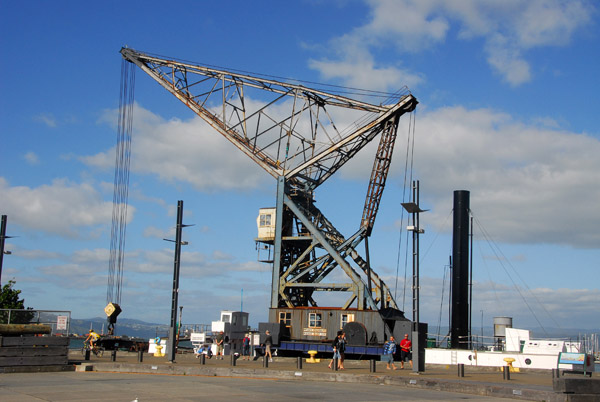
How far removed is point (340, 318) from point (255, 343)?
11.9 m

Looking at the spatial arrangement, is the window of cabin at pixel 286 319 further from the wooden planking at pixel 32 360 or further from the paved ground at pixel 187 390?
the paved ground at pixel 187 390

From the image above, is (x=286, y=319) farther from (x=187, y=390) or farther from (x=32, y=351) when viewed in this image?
(x=187, y=390)

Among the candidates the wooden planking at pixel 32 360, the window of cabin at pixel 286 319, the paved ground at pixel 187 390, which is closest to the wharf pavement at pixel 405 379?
the paved ground at pixel 187 390

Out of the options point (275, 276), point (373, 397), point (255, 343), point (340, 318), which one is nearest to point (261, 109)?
point (275, 276)

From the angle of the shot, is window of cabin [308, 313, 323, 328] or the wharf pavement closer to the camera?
the wharf pavement

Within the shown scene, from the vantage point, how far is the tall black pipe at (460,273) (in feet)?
151

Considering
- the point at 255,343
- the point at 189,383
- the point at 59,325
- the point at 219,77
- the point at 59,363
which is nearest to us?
the point at 189,383

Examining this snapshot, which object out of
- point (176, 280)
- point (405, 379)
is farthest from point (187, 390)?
point (176, 280)

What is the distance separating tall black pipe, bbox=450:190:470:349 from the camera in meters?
46.0

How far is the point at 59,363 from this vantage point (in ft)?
98.5

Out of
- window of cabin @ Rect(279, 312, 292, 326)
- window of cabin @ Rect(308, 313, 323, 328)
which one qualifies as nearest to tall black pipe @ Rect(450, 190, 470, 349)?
window of cabin @ Rect(308, 313, 323, 328)

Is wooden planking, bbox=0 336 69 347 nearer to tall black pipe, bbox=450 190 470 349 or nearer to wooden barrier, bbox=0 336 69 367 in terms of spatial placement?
wooden barrier, bbox=0 336 69 367

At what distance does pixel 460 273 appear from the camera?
4638 cm

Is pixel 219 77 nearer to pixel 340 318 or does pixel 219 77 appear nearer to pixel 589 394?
pixel 340 318
